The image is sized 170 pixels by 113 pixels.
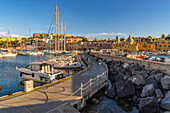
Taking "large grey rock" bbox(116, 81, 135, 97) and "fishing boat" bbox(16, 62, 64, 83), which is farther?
"fishing boat" bbox(16, 62, 64, 83)

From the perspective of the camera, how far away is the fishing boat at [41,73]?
18.8m

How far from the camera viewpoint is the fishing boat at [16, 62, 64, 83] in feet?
61.6

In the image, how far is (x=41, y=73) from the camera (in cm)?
1939

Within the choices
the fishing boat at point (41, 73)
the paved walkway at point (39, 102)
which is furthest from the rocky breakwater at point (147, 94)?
the fishing boat at point (41, 73)

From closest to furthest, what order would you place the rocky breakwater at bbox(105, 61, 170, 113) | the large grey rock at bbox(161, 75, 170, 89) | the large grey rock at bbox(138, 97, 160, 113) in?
the large grey rock at bbox(138, 97, 160, 113) < the rocky breakwater at bbox(105, 61, 170, 113) < the large grey rock at bbox(161, 75, 170, 89)

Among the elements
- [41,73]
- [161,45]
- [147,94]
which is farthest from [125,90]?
[161,45]

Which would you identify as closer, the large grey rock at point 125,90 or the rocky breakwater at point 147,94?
the rocky breakwater at point 147,94

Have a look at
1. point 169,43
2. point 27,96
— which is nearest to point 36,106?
point 27,96

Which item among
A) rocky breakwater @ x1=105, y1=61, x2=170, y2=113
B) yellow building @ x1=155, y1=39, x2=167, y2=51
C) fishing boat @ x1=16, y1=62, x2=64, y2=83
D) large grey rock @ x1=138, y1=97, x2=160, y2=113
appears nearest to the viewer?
large grey rock @ x1=138, y1=97, x2=160, y2=113

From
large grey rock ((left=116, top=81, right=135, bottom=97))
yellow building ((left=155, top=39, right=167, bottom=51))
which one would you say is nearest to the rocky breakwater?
large grey rock ((left=116, top=81, right=135, bottom=97))

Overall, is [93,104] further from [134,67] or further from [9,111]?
[134,67]

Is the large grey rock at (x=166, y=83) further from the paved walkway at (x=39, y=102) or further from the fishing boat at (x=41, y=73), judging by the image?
the fishing boat at (x=41, y=73)

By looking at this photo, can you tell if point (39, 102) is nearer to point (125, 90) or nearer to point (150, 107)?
point (150, 107)

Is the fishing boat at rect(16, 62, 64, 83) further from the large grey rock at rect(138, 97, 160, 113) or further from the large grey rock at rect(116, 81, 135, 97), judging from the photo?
the large grey rock at rect(138, 97, 160, 113)
